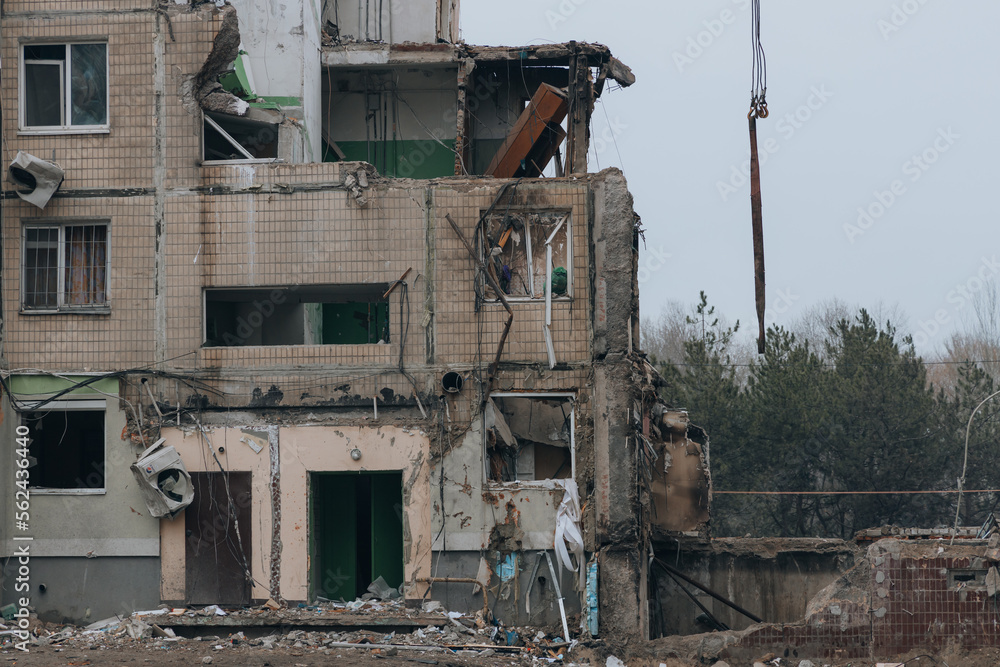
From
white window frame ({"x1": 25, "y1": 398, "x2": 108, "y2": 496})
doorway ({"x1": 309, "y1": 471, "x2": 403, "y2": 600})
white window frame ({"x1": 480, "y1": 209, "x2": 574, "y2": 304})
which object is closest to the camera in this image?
white window frame ({"x1": 25, "y1": 398, "x2": 108, "y2": 496})

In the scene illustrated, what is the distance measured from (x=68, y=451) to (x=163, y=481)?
261 cm

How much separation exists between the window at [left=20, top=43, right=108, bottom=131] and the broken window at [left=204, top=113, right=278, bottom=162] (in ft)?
4.69

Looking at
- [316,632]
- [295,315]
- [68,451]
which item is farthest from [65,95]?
[316,632]

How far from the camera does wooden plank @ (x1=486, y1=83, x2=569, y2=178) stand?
1528 cm

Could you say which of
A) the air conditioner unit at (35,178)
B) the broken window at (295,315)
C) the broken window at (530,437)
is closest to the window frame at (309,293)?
the broken window at (295,315)

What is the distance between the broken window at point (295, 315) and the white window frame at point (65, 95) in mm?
2672

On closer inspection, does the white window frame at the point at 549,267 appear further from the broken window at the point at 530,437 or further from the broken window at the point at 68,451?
the broken window at the point at 68,451

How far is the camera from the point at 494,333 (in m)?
12.5

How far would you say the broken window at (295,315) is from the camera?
13380 millimetres

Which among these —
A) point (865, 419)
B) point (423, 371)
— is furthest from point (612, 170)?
point (865, 419)

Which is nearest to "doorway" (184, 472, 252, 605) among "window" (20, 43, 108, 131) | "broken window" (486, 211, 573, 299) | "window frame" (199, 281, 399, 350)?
"window frame" (199, 281, 399, 350)

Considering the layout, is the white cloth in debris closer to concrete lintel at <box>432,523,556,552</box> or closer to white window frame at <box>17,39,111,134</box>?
concrete lintel at <box>432,523,556,552</box>

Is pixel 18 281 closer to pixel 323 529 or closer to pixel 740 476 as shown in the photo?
pixel 323 529

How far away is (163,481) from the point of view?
1220 cm
